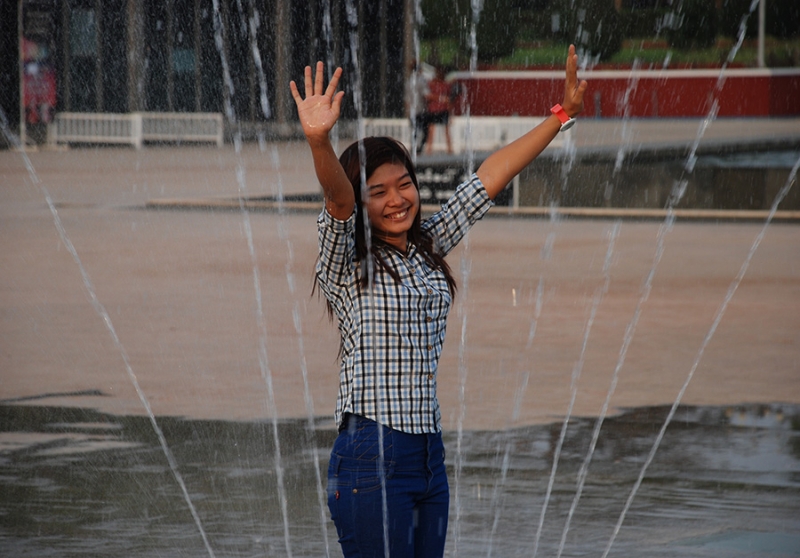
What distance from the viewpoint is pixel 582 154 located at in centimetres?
1981

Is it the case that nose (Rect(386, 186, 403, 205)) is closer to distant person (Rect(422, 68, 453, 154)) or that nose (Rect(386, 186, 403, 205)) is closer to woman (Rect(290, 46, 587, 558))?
woman (Rect(290, 46, 587, 558))

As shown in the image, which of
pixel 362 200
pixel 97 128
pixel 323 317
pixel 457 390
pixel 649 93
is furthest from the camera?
pixel 649 93

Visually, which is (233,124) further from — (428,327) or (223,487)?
(428,327)

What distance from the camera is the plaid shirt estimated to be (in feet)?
8.82

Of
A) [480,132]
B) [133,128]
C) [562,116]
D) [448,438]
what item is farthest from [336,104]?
[133,128]

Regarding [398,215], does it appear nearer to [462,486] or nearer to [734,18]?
[462,486]

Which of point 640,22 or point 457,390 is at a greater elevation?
point 640,22

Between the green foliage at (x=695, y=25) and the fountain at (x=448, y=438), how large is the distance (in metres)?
29.8

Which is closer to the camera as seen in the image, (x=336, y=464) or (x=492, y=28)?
(x=336, y=464)

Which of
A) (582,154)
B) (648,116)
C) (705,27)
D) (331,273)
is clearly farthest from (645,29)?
(331,273)

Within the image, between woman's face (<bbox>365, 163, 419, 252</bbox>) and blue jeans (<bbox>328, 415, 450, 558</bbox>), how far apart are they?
45cm

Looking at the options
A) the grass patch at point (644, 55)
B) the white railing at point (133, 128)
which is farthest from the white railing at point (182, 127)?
the grass patch at point (644, 55)

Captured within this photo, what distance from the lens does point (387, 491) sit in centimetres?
266

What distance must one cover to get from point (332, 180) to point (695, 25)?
126 ft
